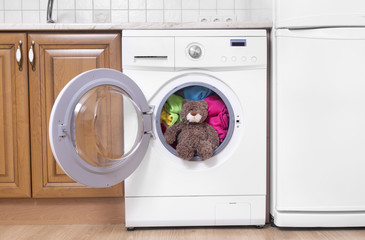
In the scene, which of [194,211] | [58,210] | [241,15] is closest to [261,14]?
[241,15]

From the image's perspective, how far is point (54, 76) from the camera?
1444 millimetres

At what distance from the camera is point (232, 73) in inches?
56.5

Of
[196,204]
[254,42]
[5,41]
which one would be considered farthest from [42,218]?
[254,42]

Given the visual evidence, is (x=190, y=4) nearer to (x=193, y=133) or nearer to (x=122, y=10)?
(x=122, y=10)

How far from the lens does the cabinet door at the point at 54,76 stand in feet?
4.71

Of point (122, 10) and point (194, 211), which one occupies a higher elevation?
point (122, 10)

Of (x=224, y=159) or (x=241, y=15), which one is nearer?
(x=224, y=159)

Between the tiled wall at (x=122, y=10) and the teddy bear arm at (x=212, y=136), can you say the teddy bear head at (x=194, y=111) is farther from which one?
the tiled wall at (x=122, y=10)

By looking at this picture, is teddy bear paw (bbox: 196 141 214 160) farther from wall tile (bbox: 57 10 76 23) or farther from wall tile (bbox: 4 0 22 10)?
wall tile (bbox: 4 0 22 10)

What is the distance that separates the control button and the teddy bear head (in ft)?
0.66

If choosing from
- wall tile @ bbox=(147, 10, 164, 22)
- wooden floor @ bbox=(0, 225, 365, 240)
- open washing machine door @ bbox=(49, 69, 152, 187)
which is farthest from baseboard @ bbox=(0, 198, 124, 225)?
A: wall tile @ bbox=(147, 10, 164, 22)

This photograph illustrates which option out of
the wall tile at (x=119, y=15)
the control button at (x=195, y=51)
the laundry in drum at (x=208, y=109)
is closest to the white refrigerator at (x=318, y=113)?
the laundry in drum at (x=208, y=109)

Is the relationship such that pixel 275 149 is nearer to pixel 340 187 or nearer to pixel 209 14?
pixel 340 187

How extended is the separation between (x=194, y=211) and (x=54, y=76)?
86cm
